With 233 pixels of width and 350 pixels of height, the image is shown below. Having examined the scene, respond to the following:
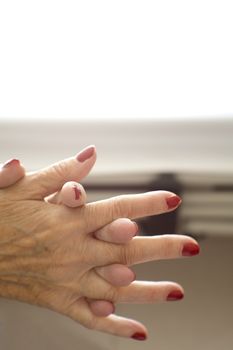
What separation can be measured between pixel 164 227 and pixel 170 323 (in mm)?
258

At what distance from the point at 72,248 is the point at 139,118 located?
1.44ft

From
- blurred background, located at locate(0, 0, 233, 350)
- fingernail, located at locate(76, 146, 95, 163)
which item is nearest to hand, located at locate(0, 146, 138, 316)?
fingernail, located at locate(76, 146, 95, 163)

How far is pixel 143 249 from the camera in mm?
655

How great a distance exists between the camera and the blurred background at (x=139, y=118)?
957 millimetres

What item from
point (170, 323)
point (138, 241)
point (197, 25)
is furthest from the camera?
point (170, 323)

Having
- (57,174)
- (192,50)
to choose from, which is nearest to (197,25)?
(192,50)

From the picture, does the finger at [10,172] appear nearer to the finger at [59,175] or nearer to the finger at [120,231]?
the finger at [59,175]

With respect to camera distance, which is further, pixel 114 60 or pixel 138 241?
pixel 114 60

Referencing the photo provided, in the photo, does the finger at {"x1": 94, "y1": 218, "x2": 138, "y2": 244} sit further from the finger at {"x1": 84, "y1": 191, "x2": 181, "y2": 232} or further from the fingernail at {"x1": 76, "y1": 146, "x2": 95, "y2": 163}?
the fingernail at {"x1": 76, "y1": 146, "x2": 95, "y2": 163}

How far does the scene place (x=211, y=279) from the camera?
1.07 m

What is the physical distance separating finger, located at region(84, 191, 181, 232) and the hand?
0.04ft

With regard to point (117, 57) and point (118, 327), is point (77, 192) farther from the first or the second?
point (117, 57)

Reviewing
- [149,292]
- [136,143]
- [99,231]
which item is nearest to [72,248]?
[99,231]

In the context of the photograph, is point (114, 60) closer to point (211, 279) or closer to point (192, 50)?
point (192, 50)
